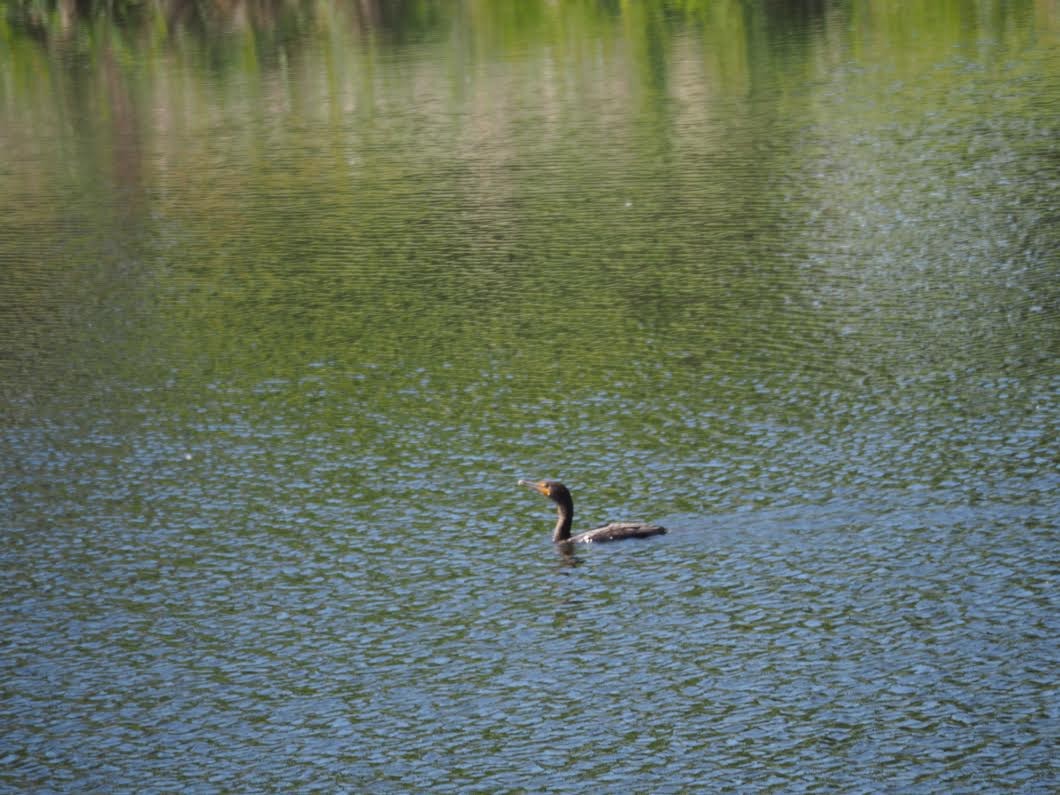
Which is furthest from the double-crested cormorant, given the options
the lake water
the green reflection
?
the green reflection

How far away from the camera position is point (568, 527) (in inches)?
765

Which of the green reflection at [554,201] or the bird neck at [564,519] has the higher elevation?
the green reflection at [554,201]

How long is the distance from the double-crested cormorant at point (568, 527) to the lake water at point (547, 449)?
16cm

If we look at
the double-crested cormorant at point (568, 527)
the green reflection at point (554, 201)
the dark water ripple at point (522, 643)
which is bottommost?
the dark water ripple at point (522, 643)

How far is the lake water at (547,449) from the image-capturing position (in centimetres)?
1569

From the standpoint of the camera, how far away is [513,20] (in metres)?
64.4

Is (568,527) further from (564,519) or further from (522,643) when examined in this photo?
(522,643)

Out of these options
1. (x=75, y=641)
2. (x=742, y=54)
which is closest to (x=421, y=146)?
(x=742, y=54)

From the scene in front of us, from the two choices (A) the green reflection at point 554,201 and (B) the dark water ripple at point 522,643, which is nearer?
(B) the dark water ripple at point 522,643

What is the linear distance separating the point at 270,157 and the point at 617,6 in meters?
24.4

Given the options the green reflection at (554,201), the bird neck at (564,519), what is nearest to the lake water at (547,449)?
the green reflection at (554,201)

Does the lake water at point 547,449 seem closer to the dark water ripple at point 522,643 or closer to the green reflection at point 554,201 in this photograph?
the dark water ripple at point 522,643

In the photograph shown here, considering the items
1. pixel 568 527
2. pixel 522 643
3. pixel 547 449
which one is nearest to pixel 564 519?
pixel 568 527

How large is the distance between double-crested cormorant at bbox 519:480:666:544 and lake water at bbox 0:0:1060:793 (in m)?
0.16
